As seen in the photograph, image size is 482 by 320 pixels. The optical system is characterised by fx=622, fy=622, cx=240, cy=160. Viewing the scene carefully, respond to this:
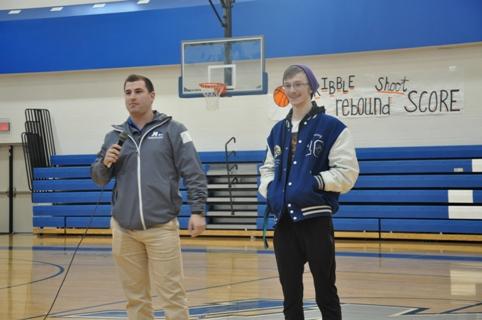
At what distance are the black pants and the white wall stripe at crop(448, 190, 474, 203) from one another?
8288 millimetres

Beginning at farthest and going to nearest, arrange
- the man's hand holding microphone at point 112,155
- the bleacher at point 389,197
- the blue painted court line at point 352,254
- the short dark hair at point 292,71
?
1. the bleacher at point 389,197
2. the blue painted court line at point 352,254
3. the man's hand holding microphone at point 112,155
4. the short dark hair at point 292,71

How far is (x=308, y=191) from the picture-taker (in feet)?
10.5

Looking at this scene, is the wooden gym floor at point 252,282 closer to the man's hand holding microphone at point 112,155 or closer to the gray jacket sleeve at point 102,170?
the gray jacket sleeve at point 102,170

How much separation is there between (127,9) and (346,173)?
10.7m

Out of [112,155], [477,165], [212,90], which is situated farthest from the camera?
[477,165]

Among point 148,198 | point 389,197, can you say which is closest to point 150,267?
point 148,198

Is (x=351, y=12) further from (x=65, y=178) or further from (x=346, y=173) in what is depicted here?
(x=346, y=173)

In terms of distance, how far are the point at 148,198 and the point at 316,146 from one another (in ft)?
3.38

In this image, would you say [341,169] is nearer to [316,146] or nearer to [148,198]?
[316,146]

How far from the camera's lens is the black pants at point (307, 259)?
3213mm

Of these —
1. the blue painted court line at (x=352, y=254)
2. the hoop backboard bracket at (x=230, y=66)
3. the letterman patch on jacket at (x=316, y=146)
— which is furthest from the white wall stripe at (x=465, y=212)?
the letterman patch on jacket at (x=316, y=146)

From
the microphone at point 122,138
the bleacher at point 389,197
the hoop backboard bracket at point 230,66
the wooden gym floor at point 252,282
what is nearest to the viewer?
the microphone at point 122,138

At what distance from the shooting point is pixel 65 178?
43.9 ft

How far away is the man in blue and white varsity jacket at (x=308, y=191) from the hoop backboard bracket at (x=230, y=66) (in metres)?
6.57
